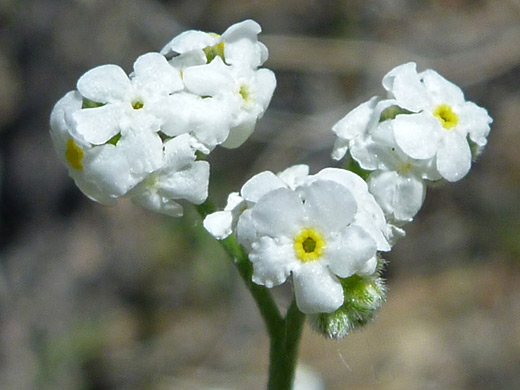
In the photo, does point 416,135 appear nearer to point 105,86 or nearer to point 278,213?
point 278,213

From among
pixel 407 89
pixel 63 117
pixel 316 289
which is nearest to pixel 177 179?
pixel 63 117

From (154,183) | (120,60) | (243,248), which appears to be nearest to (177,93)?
(154,183)

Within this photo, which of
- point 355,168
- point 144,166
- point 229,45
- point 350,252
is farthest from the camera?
point 229,45

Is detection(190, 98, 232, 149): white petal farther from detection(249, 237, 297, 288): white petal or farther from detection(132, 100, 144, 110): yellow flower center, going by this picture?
detection(249, 237, 297, 288): white petal

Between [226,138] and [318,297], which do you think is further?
[226,138]

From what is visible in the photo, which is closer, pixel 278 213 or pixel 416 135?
pixel 278 213

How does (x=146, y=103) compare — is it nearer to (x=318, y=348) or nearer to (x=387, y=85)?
(x=387, y=85)

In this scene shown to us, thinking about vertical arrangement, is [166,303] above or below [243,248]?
below
